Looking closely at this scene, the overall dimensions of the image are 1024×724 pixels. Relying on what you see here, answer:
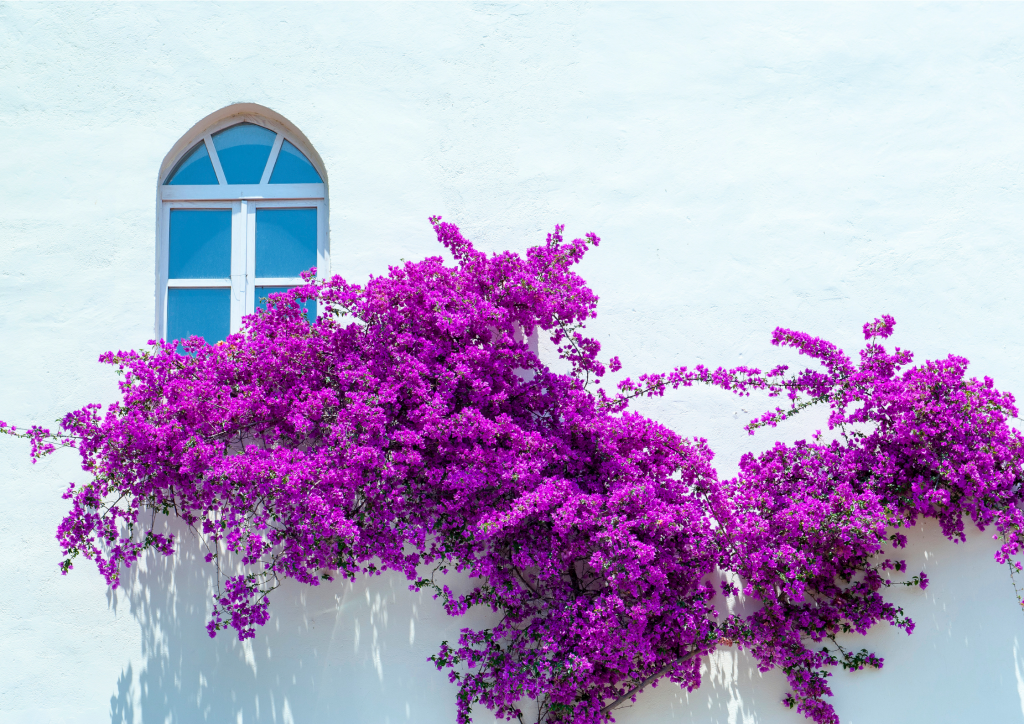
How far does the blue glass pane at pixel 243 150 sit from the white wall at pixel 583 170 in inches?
8.4

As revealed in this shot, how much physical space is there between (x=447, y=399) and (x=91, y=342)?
195cm

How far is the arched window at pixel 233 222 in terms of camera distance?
4.41 metres

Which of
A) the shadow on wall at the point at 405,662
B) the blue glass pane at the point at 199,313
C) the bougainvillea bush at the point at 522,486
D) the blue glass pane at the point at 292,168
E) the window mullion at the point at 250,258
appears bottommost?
the shadow on wall at the point at 405,662

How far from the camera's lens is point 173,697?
393 cm

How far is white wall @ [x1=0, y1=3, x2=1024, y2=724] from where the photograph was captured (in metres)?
4.16

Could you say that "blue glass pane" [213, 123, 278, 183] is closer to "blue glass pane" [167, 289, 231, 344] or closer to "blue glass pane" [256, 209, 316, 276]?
"blue glass pane" [256, 209, 316, 276]

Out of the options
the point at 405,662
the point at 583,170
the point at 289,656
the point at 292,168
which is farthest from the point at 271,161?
the point at 405,662

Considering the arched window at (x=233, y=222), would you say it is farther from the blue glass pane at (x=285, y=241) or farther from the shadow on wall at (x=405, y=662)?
the shadow on wall at (x=405, y=662)

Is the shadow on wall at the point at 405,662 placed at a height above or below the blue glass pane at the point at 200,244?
below

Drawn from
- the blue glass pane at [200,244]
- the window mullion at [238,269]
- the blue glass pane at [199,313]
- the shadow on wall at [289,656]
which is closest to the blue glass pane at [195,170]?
the blue glass pane at [200,244]

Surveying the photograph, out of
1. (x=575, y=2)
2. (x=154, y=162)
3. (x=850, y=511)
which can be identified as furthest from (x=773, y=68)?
(x=154, y=162)

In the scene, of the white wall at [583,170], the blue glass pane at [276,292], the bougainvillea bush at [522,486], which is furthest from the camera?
the blue glass pane at [276,292]

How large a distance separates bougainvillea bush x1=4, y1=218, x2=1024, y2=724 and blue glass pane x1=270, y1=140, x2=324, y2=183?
848 millimetres

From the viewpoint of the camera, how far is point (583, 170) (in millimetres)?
4328
